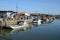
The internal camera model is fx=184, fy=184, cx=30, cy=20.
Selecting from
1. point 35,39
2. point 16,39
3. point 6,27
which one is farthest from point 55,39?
point 6,27

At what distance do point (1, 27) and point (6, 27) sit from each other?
1.31 meters

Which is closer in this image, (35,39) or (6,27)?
(35,39)

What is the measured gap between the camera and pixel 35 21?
196 feet

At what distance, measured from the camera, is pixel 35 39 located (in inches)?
1015

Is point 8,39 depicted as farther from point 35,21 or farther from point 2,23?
point 35,21

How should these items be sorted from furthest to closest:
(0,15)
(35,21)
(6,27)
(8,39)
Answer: (35,21) → (0,15) → (6,27) → (8,39)

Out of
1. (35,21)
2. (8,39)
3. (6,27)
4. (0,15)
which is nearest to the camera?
(8,39)

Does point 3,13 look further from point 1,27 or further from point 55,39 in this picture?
point 55,39

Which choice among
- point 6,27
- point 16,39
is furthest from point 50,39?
point 6,27

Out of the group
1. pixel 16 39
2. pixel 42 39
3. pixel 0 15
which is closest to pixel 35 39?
pixel 42 39

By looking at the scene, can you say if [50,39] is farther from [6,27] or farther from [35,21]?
[35,21]

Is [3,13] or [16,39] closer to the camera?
[16,39]

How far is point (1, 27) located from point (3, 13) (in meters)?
16.8

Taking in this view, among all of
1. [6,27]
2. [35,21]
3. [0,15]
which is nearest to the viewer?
[6,27]
